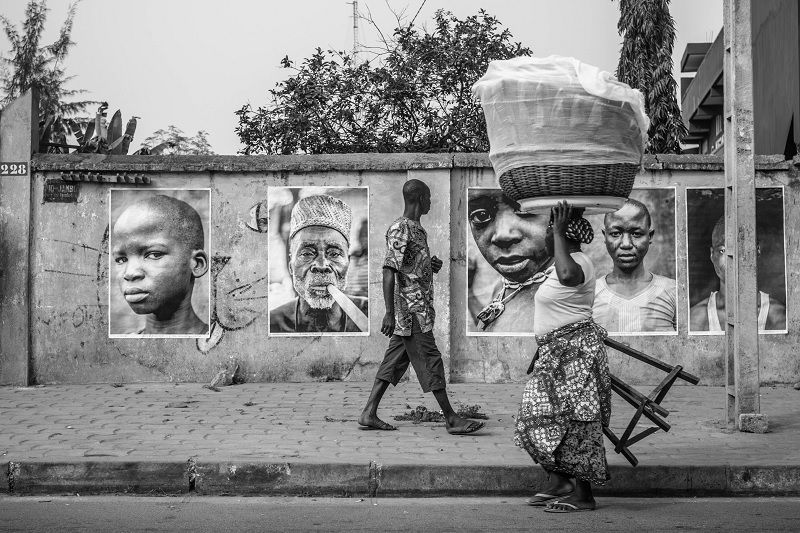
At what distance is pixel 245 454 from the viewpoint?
6.22m

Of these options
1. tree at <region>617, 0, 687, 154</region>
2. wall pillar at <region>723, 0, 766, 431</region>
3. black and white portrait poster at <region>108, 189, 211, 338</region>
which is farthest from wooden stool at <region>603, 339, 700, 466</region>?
tree at <region>617, 0, 687, 154</region>

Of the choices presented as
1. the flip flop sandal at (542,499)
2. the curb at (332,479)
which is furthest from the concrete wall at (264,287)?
the flip flop sandal at (542,499)

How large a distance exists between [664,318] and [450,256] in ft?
7.61

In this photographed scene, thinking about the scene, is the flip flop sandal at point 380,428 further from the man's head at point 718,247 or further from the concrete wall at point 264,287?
the man's head at point 718,247

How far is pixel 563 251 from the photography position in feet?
17.0

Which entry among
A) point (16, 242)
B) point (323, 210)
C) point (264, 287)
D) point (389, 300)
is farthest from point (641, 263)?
point (16, 242)

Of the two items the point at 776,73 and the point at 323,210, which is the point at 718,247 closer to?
the point at 323,210

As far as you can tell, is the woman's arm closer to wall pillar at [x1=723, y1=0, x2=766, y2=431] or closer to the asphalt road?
the asphalt road

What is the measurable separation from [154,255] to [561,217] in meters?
5.66

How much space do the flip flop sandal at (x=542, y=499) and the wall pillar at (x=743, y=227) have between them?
246 cm

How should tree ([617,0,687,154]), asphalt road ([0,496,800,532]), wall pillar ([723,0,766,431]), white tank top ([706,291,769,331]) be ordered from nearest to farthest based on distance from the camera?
1. asphalt road ([0,496,800,532])
2. wall pillar ([723,0,766,431])
3. white tank top ([706,291,769,331])
4. tree ([617,0,687,154])

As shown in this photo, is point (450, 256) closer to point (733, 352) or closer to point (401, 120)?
point (733, 352)

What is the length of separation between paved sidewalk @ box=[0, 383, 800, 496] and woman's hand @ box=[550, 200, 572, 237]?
5.52 feet

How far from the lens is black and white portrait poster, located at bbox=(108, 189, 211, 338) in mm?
9633
